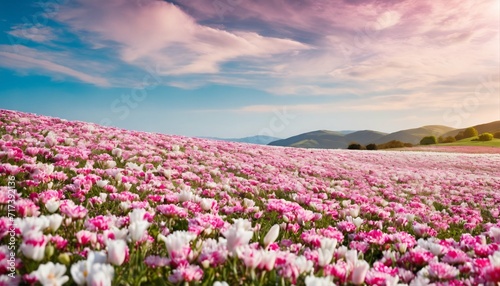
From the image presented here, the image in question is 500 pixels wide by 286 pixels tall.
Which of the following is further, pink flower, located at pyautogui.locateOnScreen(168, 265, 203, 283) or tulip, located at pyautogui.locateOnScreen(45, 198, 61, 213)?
tulip, located at pyautogui.locateOnScreen(45, 198, 61, 213)

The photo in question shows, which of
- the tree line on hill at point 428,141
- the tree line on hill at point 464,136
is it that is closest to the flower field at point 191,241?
the tree line on hill at point 428,141

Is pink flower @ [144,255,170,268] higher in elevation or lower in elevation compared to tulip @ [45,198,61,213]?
lower

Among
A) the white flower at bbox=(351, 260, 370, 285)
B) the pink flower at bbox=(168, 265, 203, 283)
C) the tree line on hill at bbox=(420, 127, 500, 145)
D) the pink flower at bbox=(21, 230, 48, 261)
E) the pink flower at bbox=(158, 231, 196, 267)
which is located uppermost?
the tree line on hill at bbox=(420, 127, 500, 145)

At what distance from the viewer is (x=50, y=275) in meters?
2.21

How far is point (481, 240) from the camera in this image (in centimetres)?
458

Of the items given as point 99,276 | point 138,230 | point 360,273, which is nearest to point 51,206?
point 138,230

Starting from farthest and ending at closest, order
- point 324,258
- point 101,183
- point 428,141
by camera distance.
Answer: point 428,141
point 101,183
point 324,258

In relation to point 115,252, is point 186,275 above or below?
below

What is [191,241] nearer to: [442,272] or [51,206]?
[51,206]

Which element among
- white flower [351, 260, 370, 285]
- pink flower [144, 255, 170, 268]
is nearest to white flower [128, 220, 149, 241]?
pink flower [144, 255, 170, 268]

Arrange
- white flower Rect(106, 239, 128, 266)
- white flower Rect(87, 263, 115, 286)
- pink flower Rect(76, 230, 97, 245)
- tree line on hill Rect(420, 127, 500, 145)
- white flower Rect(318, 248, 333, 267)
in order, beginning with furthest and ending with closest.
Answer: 1. tree line on hill Rect(420, 127, 500, 145)
2. pink flower Rect(76, 230, 97, 245)
3. white flower Rect(318, 248, 333, 267)
4. white flower Rect(106, 239, 128, 266)
5. white flower Rect(87, 263, 115, 286)

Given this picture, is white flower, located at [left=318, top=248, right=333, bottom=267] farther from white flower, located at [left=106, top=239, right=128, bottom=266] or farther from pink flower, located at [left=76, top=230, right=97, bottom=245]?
pink flower, located at [left=76, top=230, right=97, bottom=245]

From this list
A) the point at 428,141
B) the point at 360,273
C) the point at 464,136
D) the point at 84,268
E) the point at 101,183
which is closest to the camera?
the point at 84,268

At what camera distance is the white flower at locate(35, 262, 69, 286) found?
214cm
